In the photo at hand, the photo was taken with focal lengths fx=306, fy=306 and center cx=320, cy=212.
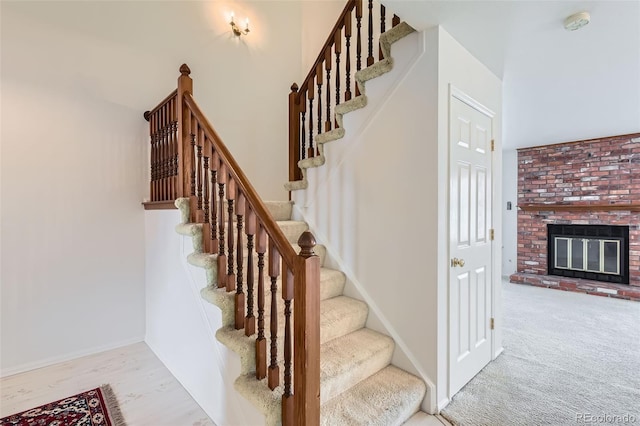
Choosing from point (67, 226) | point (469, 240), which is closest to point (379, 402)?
point (469, 240)

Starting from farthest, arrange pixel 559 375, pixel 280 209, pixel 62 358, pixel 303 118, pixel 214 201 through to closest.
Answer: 1. pixel 303 118
2. pixel 280 209
3. pixel 62 358
4. pixel 559 375
5. pixel 214 201

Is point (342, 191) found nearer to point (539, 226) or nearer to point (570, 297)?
A: point (570, 297)

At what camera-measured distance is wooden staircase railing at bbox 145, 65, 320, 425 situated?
1393 millimetres

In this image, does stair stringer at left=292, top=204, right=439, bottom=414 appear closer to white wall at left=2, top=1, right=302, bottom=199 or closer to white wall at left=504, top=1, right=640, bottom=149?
white wall at left=2, top=1, right=302, bottom=199

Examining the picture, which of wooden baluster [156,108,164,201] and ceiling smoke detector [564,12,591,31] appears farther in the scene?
wooden baluster [156,108,164,201]

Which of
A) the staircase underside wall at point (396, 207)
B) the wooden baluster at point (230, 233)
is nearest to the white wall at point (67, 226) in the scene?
the wooden baluster at point (230, 233)

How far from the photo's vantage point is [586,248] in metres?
5.12

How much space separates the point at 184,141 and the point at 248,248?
4.17ft

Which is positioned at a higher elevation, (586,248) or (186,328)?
(586,248)

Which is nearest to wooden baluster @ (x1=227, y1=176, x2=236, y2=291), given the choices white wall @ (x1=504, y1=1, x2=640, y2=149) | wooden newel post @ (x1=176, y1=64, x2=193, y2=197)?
wooden newel post @ (x1=176, y1=64, x2=193, y2=197)

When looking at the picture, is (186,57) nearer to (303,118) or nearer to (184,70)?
(184,70)

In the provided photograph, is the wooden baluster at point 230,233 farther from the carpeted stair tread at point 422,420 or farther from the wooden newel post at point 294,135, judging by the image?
the wooden newel post at point 294,135

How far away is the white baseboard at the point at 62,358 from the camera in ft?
8.04

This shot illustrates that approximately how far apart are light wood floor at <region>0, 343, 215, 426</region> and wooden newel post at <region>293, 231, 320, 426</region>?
91cm
